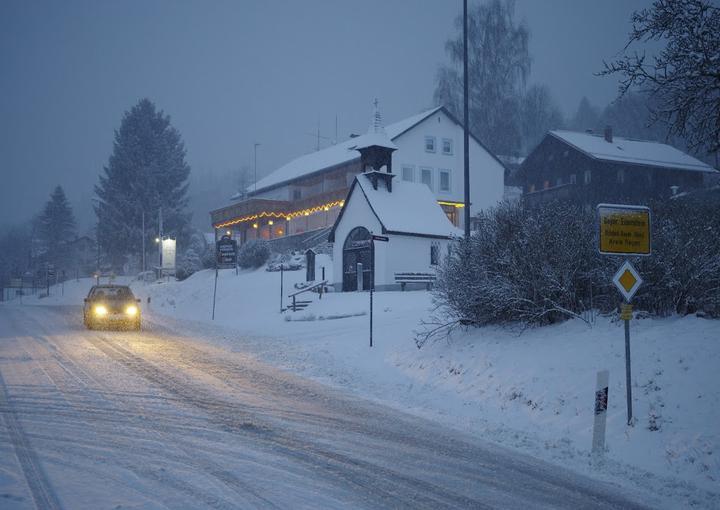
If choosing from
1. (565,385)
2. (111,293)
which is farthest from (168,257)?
(565,385)

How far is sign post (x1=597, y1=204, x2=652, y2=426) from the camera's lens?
830cm

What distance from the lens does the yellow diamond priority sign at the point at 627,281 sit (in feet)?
27.1

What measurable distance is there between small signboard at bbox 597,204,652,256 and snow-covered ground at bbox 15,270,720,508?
6.00 ft

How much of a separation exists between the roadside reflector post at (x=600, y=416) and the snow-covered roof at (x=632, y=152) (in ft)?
144

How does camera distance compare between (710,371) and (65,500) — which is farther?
(710,371)

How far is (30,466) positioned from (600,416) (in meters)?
6.47

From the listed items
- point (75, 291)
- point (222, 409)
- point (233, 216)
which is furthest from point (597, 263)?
point (75, 291)

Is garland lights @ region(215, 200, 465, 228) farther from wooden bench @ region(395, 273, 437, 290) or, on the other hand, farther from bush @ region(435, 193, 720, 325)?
bush @ region(435, 193, 720, 325)

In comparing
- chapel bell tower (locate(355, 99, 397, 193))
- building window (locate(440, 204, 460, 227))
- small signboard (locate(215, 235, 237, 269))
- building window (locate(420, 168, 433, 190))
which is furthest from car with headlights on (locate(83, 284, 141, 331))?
building window (locate(440, 204, 460, 227))

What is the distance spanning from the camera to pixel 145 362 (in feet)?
44.0

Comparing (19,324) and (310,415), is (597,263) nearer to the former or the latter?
(310,415)

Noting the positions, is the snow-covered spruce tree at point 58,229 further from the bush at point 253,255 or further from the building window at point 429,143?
the building window at point 429,143

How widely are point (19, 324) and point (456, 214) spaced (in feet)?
116

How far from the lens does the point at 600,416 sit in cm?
730
